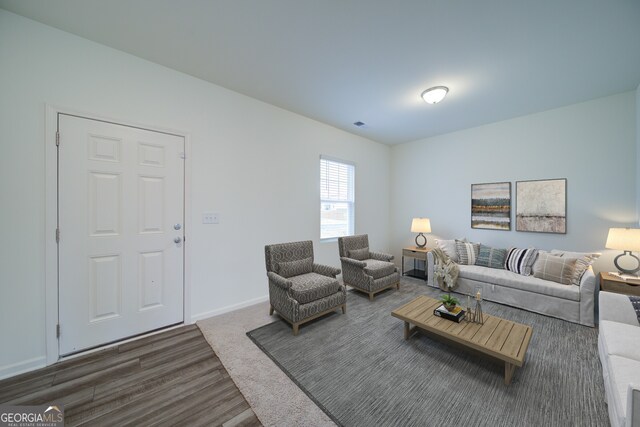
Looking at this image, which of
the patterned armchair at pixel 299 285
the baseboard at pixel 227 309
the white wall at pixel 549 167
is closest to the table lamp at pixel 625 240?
the white wall at pixel 549 167

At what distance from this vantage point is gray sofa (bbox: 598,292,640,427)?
1.08 m

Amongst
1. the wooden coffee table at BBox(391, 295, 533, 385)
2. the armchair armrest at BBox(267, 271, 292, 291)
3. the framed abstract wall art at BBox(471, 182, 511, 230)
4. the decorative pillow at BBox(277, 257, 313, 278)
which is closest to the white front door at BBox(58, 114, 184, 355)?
the armchair armrest at BBox(267, 271, 292, 291)

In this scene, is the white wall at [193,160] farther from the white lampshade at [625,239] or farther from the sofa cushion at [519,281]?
the white lampshade at [625,239]

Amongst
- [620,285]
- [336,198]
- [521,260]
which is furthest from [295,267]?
[620,285]

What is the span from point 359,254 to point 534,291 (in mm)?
2331

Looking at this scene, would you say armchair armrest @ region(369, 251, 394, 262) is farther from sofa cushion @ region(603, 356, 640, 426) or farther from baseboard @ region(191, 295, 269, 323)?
sofa cushion @ region(603, 356, 640, 426)

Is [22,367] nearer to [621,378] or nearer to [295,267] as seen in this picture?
[295,267]

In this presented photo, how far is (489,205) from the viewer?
4.08 m

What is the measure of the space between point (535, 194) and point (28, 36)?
20.3ft

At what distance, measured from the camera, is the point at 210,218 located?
2893 millimetres

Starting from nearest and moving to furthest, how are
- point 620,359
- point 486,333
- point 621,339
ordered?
point 620,359
point 621,339
point 486,333

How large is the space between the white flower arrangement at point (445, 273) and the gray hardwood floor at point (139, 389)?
10.6 feet

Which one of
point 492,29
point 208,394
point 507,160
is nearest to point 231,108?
point 492,29

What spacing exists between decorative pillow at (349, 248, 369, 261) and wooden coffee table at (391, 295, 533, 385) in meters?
1.48
